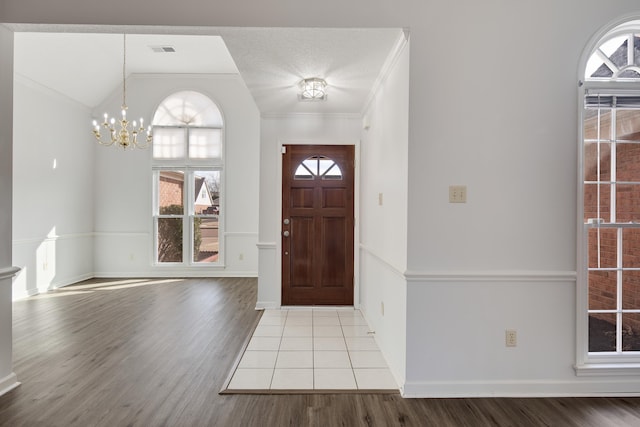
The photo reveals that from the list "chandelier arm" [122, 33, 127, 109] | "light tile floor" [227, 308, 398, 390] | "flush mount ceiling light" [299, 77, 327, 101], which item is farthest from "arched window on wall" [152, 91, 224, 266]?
"flush mount ceiling light" [299, 77, 327, 101]

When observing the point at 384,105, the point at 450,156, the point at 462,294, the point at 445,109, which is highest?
the point at 384,105

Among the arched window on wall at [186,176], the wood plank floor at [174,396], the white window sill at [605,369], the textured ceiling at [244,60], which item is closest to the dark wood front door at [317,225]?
the textured ceiling at [244,60]

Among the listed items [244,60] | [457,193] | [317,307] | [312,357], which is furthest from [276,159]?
[457,193]

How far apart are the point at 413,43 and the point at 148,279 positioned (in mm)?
5768

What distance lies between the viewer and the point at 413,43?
2.36m

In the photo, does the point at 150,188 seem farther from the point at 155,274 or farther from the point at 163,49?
the point at 163,49

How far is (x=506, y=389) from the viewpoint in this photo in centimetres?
238

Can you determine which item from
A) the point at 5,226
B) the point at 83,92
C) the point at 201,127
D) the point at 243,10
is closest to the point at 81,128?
the point at 83,92

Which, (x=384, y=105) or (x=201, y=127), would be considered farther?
(x=201, y=127)

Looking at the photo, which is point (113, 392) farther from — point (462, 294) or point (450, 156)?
point (450, 156)

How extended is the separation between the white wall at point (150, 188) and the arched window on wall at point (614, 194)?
5057 millimetres

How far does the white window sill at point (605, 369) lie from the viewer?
239 cm

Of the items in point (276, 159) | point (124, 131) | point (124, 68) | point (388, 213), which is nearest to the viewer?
point (388, 213)

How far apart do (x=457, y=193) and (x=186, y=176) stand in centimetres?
538
